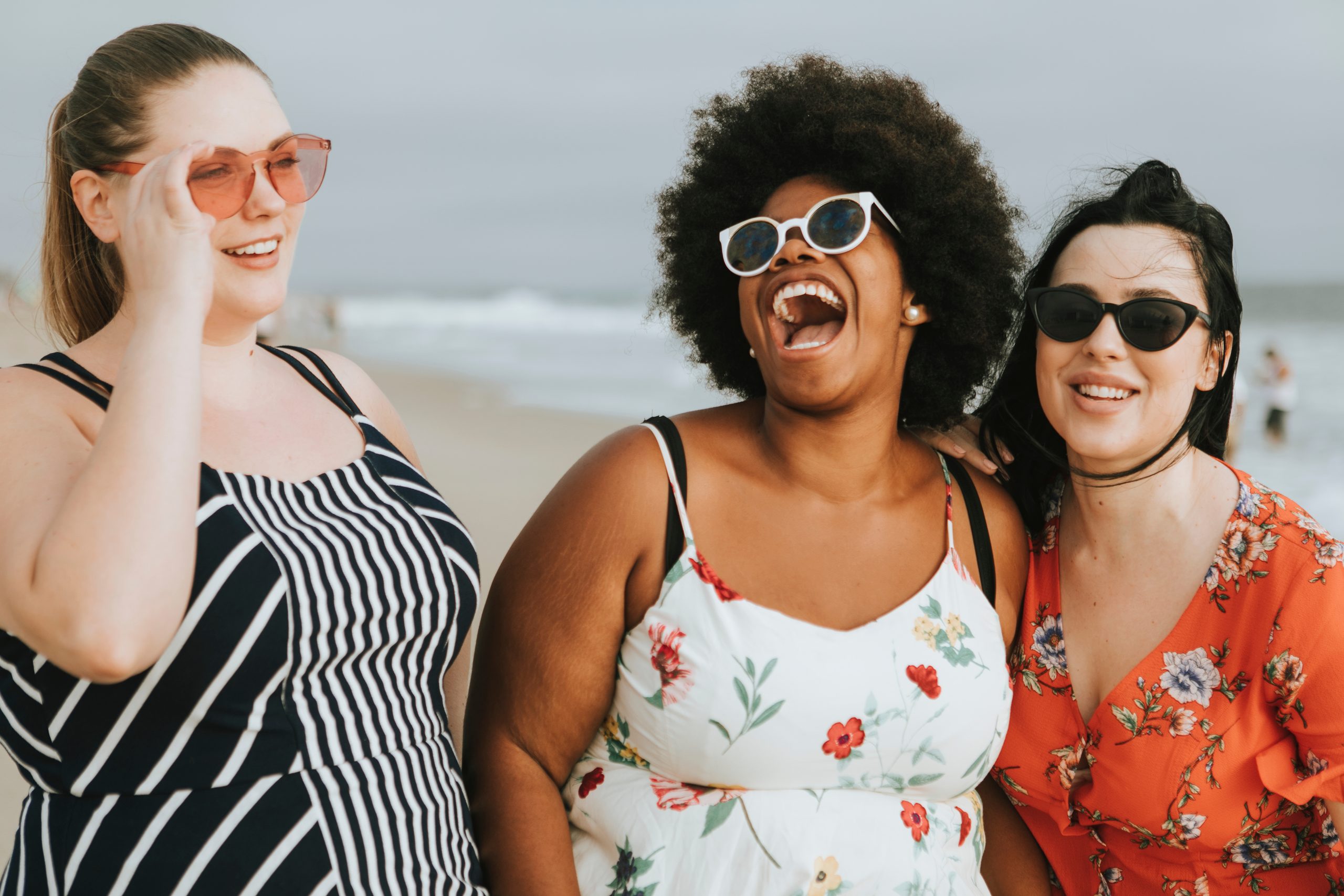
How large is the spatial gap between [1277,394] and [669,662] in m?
→ 14.1

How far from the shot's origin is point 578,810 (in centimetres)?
260

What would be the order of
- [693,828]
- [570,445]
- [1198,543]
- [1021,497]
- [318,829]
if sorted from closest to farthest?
[318,829] → [693,828] → [1198,543] → [1021,497] → [570,445]

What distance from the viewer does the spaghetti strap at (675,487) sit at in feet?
8.31

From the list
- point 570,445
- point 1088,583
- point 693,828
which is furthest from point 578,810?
point 570,445

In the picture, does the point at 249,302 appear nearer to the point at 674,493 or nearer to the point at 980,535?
the point at 674,493

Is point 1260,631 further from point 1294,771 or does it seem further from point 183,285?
point 183,285

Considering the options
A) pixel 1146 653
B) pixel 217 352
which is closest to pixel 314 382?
pixel 217 352

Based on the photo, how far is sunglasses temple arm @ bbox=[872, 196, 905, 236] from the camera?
107 inches

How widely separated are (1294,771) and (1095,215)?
1453 millimetres

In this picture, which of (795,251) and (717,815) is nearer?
(717,815)

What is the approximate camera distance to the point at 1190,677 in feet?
8.85

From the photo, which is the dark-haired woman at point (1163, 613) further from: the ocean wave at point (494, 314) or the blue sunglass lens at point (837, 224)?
the ocean wave at point (494, 314)

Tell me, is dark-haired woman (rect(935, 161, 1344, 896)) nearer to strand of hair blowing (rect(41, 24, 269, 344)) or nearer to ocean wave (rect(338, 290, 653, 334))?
strand of hair blowing (rect(41, 24, 269, 344))

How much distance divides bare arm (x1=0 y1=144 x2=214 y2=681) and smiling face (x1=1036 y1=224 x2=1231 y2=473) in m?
2.03
